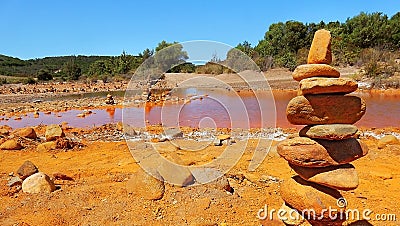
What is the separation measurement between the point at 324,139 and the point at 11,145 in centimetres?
972

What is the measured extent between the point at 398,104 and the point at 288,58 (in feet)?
92.2

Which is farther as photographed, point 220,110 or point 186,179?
point 220,110

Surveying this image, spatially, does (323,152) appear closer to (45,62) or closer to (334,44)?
(334,44)

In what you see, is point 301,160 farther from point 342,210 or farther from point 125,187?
point 125,187

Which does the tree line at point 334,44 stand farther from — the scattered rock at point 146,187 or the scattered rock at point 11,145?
the scattered rock at point 146,187

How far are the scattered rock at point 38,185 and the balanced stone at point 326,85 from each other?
16.0 ft

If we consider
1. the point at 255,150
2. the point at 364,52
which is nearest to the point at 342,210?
the point at 255,150

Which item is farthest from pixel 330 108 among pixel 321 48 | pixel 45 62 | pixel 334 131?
pixel 45 62

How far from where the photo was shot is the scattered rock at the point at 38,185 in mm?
5910

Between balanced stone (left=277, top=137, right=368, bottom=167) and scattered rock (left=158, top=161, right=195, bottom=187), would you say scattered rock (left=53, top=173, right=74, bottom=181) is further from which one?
balanced stone (left=277, top=137, right=368, bottom=167)

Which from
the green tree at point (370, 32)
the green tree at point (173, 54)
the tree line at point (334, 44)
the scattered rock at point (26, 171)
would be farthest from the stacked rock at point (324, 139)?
the green tree at point (370, 32)

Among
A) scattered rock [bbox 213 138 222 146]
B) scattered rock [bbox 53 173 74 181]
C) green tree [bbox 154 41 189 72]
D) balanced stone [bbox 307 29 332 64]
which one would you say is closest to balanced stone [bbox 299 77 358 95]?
balanced stone [bbox 307 29 332 64]

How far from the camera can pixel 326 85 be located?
12.7 ft

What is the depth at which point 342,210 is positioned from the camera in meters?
4.02
